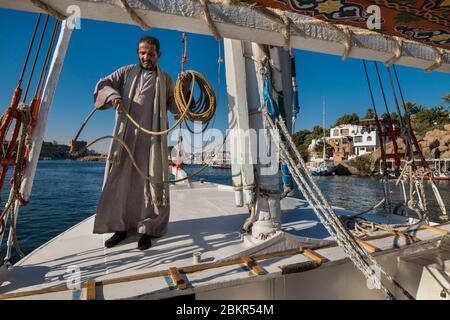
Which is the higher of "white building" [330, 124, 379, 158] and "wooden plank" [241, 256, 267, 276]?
"white building" [330, 124, 379, 158]

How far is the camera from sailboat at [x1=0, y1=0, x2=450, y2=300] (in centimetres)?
153

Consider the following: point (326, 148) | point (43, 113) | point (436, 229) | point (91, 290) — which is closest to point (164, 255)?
point (91, 290)

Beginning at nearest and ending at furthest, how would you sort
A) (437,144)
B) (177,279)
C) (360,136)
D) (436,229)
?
(177,279)
(436,229)
(437,144)
(360,136)

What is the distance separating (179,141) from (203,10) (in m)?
7.90

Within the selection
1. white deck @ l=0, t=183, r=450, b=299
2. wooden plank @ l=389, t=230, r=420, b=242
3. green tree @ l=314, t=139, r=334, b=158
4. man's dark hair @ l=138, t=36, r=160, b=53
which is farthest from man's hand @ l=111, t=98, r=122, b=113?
green tree @ l=314, t=139, r=334, b=158

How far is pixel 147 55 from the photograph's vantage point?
3.10 meters

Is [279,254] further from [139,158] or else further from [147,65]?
[147,65]

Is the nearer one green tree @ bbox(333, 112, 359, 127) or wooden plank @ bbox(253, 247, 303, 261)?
wooden plank @ bbox(253, 247, 303, 261)

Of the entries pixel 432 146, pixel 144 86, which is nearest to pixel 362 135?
pixel 432 146

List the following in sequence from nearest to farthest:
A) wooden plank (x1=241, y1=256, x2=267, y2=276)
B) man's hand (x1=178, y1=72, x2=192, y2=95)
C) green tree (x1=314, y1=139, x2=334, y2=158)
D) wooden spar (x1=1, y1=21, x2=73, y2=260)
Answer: wooden plank (x1=241, y1=256, x2=267, y2=276)
wooden spar (x1=1, y1=21, x2=73, y2=260)
man's hand (x1=178, y1=72, x2=192, y2=95)
green tree (x1=314, y1=139, x2=334, y2=158)

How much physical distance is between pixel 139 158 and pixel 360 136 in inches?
2419

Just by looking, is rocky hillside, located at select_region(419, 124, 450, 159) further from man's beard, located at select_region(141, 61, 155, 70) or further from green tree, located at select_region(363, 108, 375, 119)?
man's beard, located at select_region(141, 61, 155, 70)

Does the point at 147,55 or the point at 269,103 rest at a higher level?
the point at 147,55
